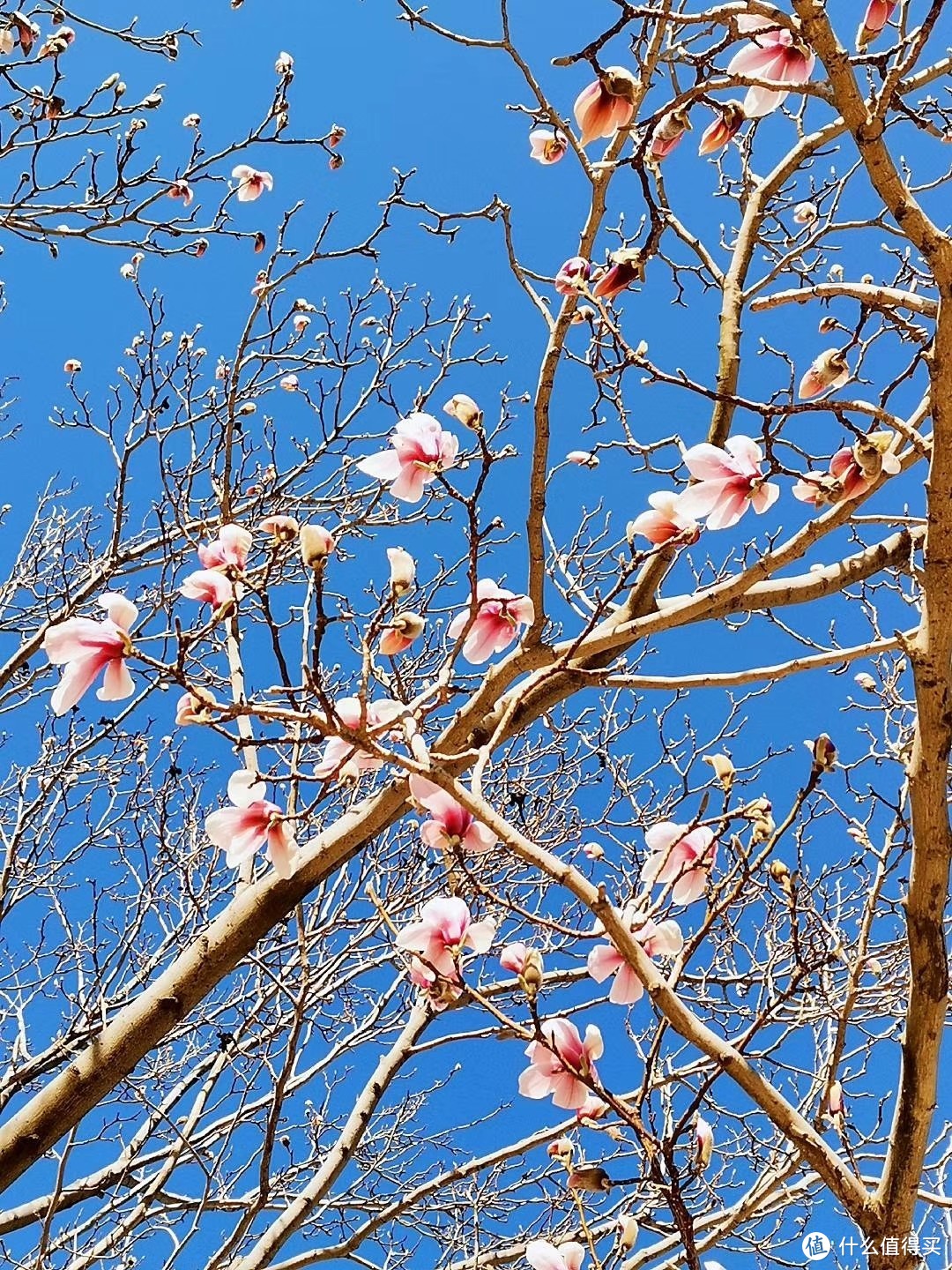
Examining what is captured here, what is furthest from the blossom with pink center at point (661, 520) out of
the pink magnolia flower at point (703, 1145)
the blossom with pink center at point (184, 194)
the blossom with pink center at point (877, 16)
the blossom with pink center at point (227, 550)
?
the blossom with pink center at point (184, 194)

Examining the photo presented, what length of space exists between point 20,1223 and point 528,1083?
2.44 meters

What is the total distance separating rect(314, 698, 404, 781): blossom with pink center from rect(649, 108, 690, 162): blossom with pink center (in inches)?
44.4

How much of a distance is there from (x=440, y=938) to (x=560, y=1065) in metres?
0.29

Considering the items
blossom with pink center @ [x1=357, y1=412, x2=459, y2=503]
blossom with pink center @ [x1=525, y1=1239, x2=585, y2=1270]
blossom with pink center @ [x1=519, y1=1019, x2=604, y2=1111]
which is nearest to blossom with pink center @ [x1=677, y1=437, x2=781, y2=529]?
blossom with pink center @ [x1=357, y1=412, x2=459, y2=503]

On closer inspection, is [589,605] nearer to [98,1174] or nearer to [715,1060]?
[715,1060]

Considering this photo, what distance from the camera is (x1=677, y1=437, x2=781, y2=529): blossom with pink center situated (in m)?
1.67

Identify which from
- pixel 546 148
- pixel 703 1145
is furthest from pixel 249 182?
pixel 703 1145

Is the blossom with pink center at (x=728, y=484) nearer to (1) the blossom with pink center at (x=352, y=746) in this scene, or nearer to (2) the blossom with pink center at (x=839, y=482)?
(2) the blossom with pink center at (x=839, y=482)

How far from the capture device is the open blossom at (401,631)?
4.68 feet

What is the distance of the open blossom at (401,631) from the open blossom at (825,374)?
0.82 metres

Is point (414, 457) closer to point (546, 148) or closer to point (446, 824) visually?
point (446, 824)

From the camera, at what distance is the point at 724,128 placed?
1971mm

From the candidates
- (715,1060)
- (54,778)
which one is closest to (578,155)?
(715,1060)

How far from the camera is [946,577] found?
150 cm
